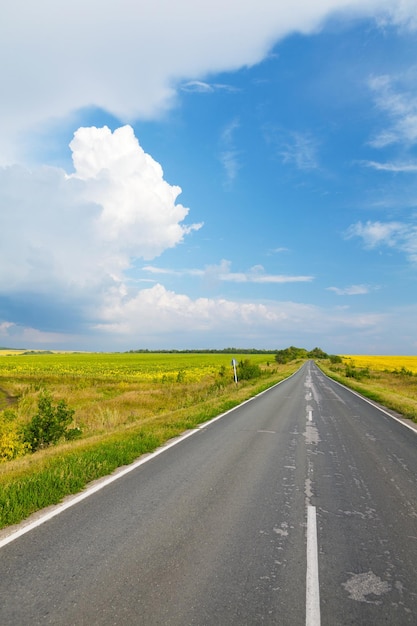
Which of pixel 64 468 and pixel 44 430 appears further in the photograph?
pixel 44 430

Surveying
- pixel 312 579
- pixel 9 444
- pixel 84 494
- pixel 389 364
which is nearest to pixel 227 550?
pixel 312 579

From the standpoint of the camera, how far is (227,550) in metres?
4.70

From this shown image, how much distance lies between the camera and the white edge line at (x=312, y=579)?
3500mm

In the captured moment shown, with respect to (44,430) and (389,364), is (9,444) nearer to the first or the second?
(44,430)

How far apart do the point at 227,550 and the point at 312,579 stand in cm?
107

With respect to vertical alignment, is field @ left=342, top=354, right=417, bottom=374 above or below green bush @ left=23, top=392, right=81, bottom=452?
below

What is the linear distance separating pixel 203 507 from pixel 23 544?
2601 millimetres

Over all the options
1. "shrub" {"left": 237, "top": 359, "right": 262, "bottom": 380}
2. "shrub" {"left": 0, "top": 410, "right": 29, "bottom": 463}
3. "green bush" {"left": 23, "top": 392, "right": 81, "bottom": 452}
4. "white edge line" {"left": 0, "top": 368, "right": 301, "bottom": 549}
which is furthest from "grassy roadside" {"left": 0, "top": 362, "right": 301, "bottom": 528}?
"shrub" {"left": 237, "top": 359, "right": 262, "bottom": 380}

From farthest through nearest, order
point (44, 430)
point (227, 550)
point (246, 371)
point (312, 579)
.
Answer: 1. point (246, 371)
2. point (44, 430)
3. point (227, 550)
4. point (312, 579)

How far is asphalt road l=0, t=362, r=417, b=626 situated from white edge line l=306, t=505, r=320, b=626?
0.6 inches

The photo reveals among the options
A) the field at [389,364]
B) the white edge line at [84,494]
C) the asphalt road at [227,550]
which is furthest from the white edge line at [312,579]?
the field at [389,364]

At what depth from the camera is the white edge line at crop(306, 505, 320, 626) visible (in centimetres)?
350

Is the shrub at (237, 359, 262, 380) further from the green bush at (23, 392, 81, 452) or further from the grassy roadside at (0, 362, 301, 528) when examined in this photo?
the grassy roadside at (0, 362, 301, 528)

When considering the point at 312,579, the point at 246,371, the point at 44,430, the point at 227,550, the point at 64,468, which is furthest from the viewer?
the point at 246,371
